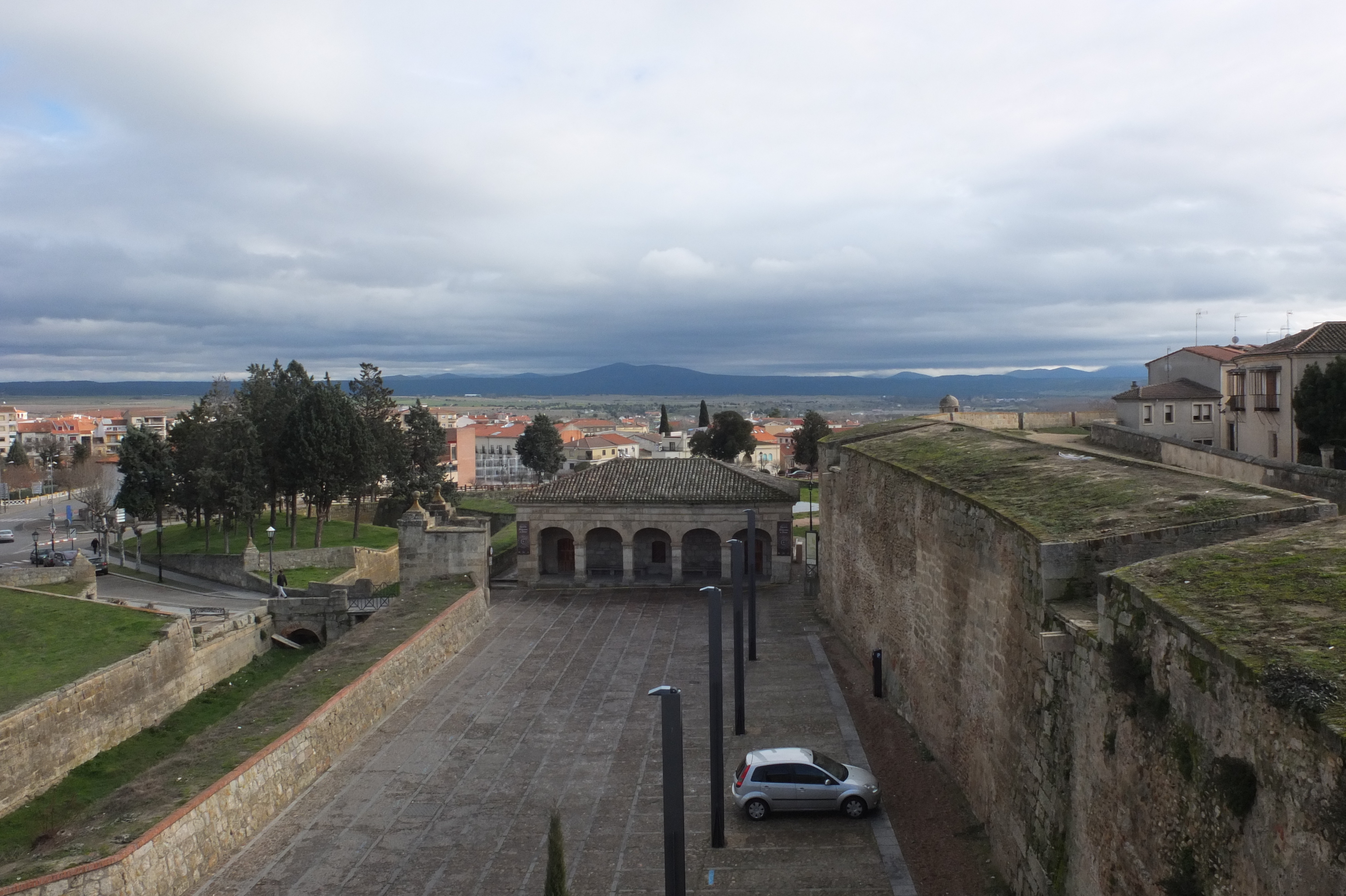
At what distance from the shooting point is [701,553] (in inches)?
1278

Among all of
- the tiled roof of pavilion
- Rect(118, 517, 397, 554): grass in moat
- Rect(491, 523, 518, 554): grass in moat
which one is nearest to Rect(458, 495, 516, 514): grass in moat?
Rect(491, 523, 518, 554): grass in moat

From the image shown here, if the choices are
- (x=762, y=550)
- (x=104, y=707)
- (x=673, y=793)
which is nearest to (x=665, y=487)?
(x=762, y=550)

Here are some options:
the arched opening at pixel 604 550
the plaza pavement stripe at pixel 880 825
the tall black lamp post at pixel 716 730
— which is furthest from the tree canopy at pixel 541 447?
the tall black lamp post at pixel 716 730

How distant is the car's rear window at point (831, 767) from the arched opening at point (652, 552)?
1959cm

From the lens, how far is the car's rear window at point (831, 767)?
1274 cm

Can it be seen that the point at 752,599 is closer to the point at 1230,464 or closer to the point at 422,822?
the point at 422,822

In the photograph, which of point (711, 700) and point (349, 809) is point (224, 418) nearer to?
point (349, 809)

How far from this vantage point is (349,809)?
527 inches

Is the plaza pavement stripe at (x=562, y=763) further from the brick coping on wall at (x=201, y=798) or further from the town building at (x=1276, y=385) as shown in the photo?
the town building at (x=1276, y=385)

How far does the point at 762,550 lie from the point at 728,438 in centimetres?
2528

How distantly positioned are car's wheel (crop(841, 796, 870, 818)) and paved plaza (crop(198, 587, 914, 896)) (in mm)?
113

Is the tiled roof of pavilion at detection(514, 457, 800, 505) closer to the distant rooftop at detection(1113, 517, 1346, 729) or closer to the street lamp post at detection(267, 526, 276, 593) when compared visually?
the street lamp post at detection(267, 526, 276, 593)

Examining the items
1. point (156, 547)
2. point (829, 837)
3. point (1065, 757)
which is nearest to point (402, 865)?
point (829, 837)

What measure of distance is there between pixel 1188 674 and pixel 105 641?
863 inches
